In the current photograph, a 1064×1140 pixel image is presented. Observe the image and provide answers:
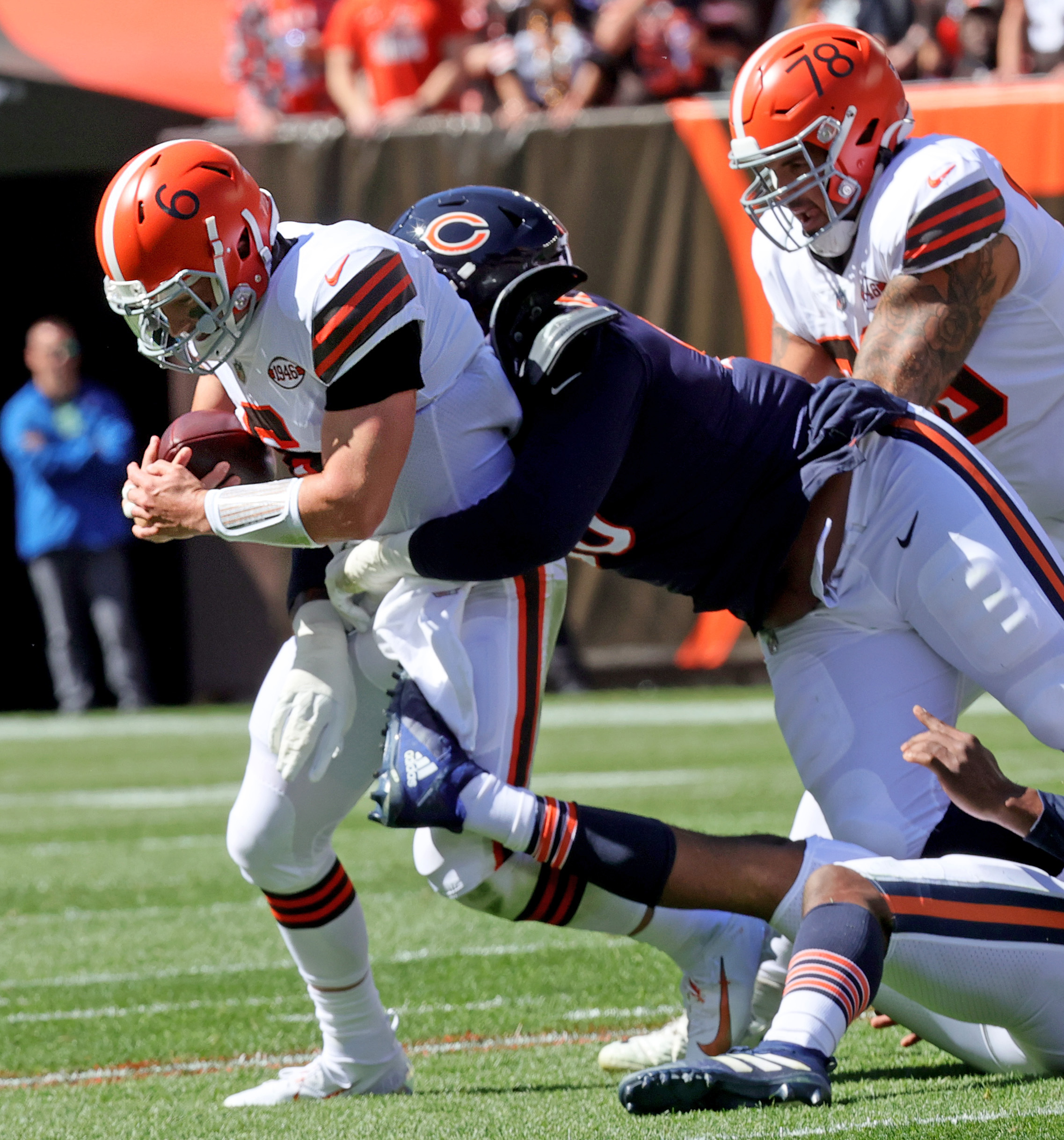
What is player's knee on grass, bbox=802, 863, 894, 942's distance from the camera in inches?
104

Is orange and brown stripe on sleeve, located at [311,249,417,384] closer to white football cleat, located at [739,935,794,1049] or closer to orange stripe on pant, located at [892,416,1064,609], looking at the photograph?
orange stripe on pant, located at [892,416,1064,609]

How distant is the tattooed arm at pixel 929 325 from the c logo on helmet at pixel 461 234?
0.79 metres

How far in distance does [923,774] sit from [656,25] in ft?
24.2

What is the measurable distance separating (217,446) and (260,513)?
0.95 feet

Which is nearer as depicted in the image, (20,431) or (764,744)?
(764,744)

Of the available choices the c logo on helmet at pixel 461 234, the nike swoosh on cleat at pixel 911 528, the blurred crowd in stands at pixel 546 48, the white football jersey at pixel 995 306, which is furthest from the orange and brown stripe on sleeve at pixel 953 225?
the blurred crowd in stands at pixel 546 48

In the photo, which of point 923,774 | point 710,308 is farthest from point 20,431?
point 923,774

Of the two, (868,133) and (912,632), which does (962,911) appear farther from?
(868,133)

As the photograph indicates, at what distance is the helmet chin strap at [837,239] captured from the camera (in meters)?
3.54

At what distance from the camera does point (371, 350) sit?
279cm

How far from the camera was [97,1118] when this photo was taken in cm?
293

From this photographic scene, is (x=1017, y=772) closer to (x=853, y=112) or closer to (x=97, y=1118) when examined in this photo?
(x=853, y=112)

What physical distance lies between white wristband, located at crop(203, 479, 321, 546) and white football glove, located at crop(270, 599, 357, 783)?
0.30 meters

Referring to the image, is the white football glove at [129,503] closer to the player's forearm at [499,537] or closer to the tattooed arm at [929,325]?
the player's forearm at [499,537]
